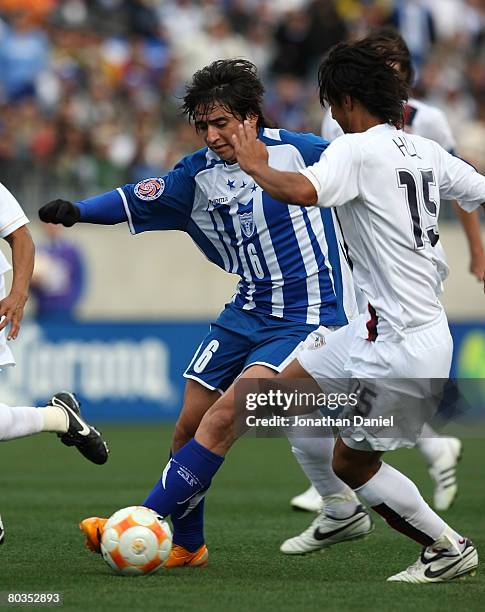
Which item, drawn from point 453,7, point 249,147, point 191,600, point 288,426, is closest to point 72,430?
point 288,426

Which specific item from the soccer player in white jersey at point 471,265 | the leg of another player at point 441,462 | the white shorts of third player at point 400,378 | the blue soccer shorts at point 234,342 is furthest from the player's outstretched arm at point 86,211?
the leg of another player at point 441,462

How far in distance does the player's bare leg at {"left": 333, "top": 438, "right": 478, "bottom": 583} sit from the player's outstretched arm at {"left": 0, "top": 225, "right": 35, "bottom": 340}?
1613mm

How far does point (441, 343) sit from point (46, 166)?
1070 cm

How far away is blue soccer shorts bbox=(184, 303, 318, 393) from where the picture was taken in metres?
6.41

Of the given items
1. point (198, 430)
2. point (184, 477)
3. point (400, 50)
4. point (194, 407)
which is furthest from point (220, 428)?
point (400, 50)

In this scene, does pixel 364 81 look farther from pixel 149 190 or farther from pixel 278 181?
pixel 149 190

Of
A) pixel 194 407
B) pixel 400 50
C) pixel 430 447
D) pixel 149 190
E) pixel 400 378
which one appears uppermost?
pixel 400 50

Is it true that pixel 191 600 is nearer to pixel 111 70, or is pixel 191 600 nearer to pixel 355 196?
pixel 355 196

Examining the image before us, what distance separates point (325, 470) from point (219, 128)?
6.07 feet

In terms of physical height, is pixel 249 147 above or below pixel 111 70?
below

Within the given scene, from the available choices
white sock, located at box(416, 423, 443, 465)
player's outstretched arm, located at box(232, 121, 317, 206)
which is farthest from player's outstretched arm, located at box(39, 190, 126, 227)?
white sock, located at box(416, 423, 443, 465)

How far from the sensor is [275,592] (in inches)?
213

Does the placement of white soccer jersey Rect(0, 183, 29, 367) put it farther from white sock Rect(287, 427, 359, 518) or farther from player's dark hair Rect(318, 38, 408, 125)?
player's dark hair Rect(318, 38, 408, 125)

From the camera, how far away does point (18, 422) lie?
617 cm
